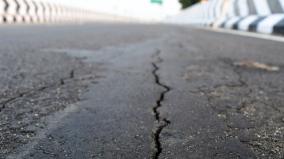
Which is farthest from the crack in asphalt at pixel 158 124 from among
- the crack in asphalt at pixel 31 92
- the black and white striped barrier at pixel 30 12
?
the black and white striped barrier at pixel 30 12

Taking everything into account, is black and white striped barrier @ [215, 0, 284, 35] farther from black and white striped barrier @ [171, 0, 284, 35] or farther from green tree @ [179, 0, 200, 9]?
green tree @ [179, 0, 200, 9]

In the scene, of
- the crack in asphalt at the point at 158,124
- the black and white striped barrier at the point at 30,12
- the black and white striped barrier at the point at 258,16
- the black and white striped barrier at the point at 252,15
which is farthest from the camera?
the black and white striped barrier at the point at 30,12

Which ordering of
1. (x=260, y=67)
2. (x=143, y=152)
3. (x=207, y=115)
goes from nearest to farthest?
1. (x=143, y=152)
2. (x=207, y=115)
3. (x=260, y=67)

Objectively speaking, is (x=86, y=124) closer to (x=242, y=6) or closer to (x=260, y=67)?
(x=260, y=67)

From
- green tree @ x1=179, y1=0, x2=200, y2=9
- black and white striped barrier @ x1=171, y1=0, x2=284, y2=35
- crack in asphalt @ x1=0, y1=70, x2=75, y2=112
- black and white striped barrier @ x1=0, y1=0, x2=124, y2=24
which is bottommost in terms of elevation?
green tree @ x1=179, y1=0, x2=200, y2=9

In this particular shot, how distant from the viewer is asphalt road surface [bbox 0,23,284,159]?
2.06 m

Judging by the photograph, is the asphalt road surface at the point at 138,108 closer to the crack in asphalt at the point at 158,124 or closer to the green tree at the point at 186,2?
the crack in asphalt at the point at 158,124

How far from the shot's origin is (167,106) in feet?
9.43

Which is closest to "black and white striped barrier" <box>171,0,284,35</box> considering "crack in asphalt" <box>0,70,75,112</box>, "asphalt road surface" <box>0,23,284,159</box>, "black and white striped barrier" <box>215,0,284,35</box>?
"black and white striped barrier" <box>215,0,284,35</box>

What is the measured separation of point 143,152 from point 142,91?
135 centimetres

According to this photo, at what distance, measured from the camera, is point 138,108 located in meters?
2.80

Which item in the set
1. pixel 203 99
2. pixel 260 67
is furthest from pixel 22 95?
pixel 260 67

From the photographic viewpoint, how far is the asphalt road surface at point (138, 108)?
206 centimetres

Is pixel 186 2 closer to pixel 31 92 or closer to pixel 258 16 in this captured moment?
pixel 258 16
